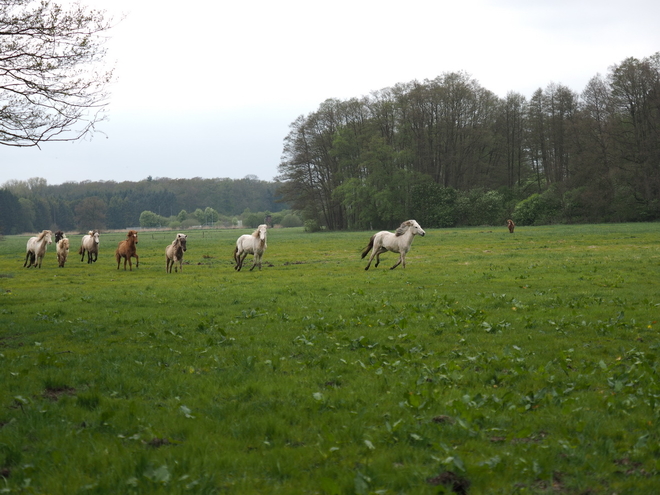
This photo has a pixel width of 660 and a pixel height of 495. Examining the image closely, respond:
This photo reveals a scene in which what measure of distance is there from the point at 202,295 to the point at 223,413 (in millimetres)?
10959

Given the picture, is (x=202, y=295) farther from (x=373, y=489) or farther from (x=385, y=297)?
(x=373, y=489)

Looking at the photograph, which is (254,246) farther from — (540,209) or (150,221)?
(150,221)

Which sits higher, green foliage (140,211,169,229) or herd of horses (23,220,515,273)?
green foliage (140,211,169,229)

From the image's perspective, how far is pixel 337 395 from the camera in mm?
6961

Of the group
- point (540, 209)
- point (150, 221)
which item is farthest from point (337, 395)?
point (150, 221)

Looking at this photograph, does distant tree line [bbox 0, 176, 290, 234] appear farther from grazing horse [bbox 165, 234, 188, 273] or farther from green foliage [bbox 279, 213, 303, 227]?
grazing horse [bbox 165, 234, 188, 273]

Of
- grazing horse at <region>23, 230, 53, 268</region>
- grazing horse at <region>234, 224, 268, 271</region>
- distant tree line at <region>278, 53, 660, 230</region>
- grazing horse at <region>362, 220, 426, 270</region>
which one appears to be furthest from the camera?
distant tree line at <region>278, 53, 660, 230</region>

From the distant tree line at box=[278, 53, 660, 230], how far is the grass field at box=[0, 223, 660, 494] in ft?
195

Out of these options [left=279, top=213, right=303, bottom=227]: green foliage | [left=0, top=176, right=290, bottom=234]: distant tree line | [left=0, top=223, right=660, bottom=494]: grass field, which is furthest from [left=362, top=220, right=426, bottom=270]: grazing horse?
[left=279, top=213, right=303, bottom=227]: green foliage

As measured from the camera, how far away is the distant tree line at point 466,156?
66.9m

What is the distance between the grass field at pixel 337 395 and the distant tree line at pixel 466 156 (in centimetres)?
5954

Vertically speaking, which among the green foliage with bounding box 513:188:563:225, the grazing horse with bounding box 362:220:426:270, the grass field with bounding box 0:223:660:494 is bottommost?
the grass field with bounding box 0:223:660:494

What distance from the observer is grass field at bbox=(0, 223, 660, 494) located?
191 inches

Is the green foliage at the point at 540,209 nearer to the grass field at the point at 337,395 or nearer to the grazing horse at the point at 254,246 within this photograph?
the grazing horse at the point at 254,246
